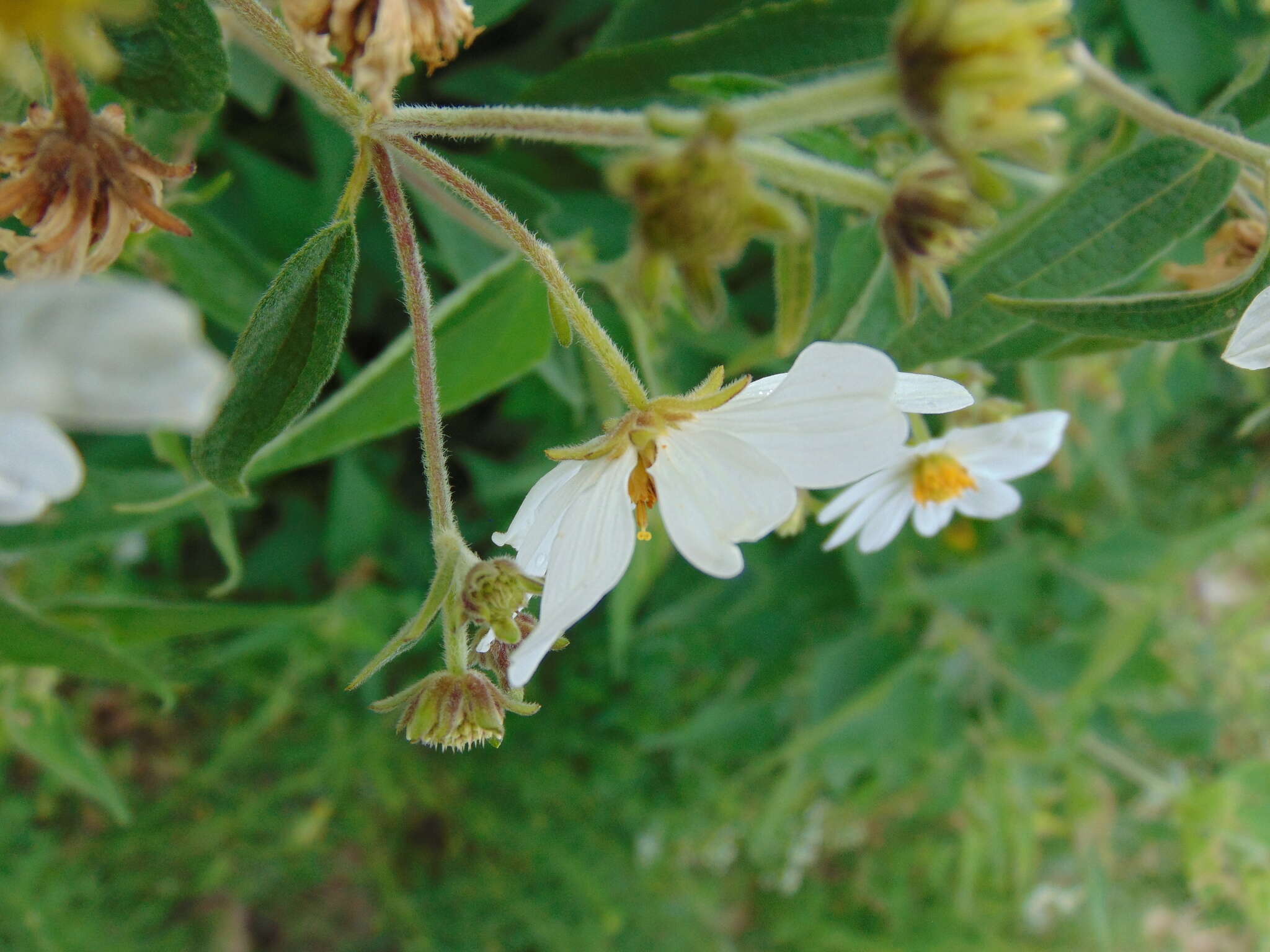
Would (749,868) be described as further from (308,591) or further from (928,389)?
(928,389)

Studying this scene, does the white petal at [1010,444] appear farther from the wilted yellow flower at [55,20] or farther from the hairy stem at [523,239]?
the wilted yellow flower at [55,20]

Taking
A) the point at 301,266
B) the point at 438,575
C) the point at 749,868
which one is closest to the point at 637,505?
the point at 438,575

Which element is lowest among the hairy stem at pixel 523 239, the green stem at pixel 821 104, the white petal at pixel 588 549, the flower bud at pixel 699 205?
the white petal at pixel 588 549

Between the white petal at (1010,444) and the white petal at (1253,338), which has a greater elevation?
the white petal at (1253,338)

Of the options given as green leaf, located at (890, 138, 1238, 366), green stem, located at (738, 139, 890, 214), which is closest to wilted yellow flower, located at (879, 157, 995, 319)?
green stem, located at (738, 139, 890, 214)

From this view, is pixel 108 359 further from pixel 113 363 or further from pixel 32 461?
pixel 32 461

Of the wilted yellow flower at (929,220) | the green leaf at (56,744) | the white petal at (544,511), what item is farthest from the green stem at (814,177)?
the green leaf at (56,744)

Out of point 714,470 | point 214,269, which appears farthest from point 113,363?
point 214,269
